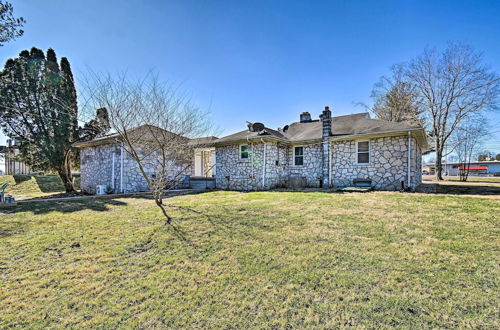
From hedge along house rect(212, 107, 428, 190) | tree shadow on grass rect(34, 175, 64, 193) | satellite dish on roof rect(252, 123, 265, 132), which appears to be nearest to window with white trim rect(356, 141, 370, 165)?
hedge along house rect(212, 107, 428, 190)

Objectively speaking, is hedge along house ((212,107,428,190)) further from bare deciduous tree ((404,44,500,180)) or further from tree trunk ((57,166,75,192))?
bare deciduous tree ((404,44,500,180))

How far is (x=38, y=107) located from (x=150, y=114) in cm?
1105

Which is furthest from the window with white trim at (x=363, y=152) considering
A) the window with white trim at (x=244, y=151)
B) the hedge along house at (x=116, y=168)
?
the hedge along house at (x=116, y=168)

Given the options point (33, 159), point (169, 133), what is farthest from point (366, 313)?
point (33, 159)

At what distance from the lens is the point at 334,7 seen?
29.2 ft

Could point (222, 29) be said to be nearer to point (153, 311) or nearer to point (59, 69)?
point (153, 311)

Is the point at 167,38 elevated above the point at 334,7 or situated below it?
below

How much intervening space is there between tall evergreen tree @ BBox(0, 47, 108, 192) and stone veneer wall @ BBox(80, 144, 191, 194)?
1344mm

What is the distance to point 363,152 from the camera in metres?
11.3

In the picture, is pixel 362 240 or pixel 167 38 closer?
pixel 362 240

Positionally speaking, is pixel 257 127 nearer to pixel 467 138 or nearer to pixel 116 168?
pixel 116 168

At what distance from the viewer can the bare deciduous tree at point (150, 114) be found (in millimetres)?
6152

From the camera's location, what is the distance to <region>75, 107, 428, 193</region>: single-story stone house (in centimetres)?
1059

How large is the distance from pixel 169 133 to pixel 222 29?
5276mm
